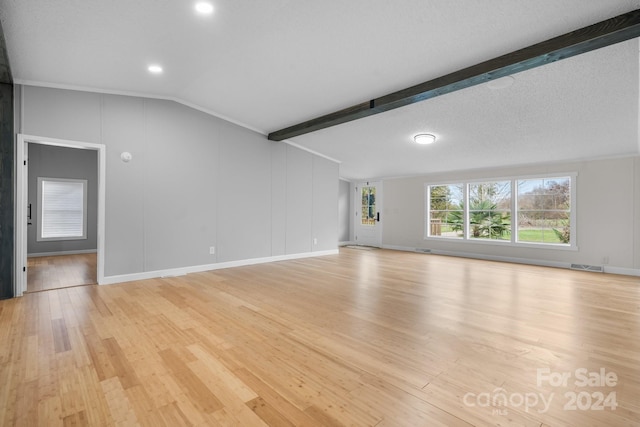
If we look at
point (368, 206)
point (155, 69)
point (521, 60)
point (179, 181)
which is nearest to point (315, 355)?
point (521, 60)

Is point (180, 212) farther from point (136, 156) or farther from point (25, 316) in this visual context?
point (25, 316)

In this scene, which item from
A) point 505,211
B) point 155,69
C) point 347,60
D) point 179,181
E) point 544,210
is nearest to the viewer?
point 347,60

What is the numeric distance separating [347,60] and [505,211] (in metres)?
5.49

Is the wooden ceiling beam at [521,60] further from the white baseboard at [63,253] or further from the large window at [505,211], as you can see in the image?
the white baseboard at [63,253]

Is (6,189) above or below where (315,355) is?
above

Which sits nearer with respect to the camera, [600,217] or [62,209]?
[600,217]

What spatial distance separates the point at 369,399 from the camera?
1730 mm

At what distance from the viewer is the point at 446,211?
26.2 feet

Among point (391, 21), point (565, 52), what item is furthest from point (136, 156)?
point (565, 52)

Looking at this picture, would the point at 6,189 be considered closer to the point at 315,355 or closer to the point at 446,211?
the point at 315,355

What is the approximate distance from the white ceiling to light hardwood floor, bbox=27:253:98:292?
2.77 meters

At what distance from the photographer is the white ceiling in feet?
8.84

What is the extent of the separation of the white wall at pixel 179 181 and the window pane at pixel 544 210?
4.88m

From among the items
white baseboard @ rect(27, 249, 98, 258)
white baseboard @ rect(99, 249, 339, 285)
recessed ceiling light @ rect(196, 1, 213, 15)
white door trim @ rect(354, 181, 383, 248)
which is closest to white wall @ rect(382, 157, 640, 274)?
white door trim @ rect(354, 181, 383, 248)
